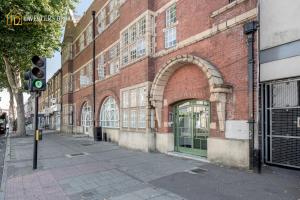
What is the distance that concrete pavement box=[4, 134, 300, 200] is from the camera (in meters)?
5.93

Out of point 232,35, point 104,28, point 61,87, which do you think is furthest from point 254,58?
point 61,87

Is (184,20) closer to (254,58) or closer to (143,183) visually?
(254,58)

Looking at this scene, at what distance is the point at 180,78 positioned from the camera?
11203 millimetres

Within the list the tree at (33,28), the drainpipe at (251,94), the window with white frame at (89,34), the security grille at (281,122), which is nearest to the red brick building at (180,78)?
the drainpipe at (251,94)

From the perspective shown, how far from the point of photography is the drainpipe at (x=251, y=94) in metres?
7.63

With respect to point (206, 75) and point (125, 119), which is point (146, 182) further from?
point (125, 119)

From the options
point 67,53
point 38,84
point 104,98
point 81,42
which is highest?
point 81,42

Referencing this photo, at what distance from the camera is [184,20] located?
10.9m

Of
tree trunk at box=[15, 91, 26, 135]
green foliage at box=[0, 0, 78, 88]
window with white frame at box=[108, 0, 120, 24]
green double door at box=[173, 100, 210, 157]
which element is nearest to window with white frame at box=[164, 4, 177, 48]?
green double door at box=[173, 100, 210, 157]

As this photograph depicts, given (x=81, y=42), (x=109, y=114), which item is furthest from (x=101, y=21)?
(x=109, y=114)

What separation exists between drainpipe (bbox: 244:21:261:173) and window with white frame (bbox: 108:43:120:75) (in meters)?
10.7

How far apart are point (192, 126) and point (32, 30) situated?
15.3 meters

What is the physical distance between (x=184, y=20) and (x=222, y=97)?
400 cm

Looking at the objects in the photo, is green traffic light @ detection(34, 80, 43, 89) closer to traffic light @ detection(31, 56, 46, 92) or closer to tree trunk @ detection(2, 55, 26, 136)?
traffic light @ detection(31, 56, 46, 92)
